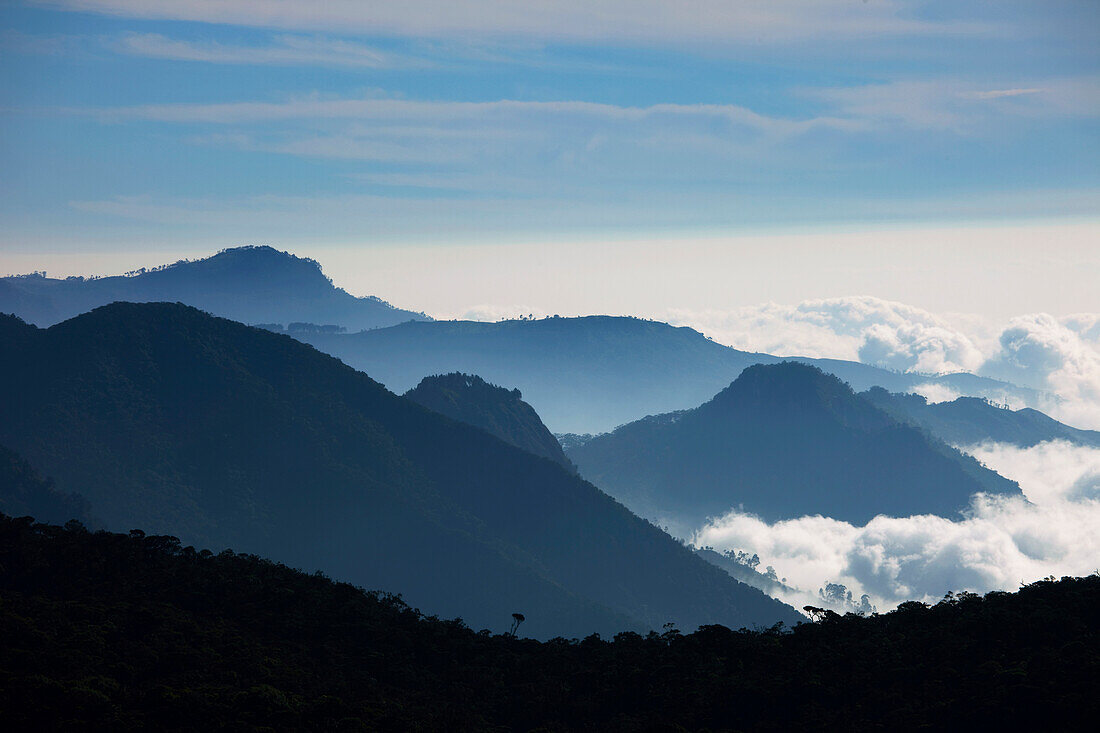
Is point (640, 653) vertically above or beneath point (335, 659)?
above

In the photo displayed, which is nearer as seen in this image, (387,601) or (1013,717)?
(1013,717)

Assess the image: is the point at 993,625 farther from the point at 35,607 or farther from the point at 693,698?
the point at 35,607

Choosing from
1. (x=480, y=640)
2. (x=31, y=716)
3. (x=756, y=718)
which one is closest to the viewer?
(x=31, y=716)

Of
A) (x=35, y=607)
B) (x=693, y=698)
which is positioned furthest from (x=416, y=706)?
(x=35, y=607)

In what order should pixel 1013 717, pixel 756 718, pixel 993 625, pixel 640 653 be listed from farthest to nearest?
pixel 640 653 < pixel 993 625 < pixel 756 718 < pixel 1013 717

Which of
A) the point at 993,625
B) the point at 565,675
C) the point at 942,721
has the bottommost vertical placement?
the point at 565,675

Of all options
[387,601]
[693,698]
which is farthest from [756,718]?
[387,601]
